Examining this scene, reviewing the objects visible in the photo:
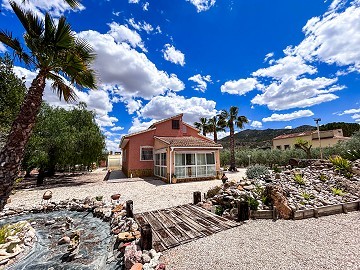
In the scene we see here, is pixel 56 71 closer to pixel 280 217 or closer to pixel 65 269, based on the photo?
pixel 65 269

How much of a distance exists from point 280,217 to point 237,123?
64.4 feet

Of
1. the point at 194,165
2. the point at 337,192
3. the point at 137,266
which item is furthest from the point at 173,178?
the point at 137,266

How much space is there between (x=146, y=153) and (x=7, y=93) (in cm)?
1256

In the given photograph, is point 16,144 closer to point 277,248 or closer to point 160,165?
point 277,248

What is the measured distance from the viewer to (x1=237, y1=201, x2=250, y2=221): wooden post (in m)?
6.25

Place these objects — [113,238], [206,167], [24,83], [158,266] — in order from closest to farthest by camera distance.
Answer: [158,266] < [113,238] < [24,83] < [206,167]

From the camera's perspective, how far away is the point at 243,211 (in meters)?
6.28

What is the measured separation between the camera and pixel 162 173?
1711 centimetres

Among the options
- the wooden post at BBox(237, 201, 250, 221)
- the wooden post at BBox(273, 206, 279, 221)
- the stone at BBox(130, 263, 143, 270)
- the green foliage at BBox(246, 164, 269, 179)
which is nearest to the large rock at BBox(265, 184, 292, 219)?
the wooden post at BBox(273, 206, 279, 221)

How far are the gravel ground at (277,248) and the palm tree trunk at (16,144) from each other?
4191 millimetres

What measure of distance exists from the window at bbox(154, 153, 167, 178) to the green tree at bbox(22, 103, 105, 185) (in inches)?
231

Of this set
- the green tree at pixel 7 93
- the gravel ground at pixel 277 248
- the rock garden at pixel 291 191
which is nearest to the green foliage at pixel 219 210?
the rock garden at pixel 291 191

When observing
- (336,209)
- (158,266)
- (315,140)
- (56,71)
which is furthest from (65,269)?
(315,140)

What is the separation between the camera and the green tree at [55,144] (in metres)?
12.9
